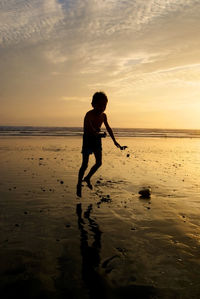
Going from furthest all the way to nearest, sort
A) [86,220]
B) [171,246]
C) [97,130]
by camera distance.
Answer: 1. [97,130]
2. [86,220]
3. [171,246]

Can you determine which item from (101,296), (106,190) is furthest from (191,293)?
(106,190)

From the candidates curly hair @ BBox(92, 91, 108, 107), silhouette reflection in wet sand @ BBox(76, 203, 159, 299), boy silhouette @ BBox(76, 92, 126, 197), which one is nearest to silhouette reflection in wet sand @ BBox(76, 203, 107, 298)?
silhouette reflection in wet sand @ BBox(76, 203, 159, 299)

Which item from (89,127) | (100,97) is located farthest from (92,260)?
(100,97)

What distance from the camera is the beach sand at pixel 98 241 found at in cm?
377

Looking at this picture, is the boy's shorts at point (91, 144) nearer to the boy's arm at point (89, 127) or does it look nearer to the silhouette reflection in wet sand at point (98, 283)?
the boy's arm at point (89, 127)

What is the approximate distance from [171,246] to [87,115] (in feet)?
15.2

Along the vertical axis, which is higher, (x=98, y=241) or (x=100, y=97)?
(x=100, y=97)

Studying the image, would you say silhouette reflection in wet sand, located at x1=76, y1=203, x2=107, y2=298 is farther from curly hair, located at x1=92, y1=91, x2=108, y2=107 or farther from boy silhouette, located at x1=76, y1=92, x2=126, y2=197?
curly hair, located at x1=92, y1=91, x2=108, y2=107

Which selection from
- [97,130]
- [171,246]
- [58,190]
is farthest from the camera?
[58,190]

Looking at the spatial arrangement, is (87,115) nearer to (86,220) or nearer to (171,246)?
(86,220)

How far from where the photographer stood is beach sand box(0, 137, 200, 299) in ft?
12.4

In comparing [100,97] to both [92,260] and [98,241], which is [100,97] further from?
[92,260]

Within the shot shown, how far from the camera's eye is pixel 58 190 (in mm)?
9469

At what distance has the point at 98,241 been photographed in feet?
17.3
